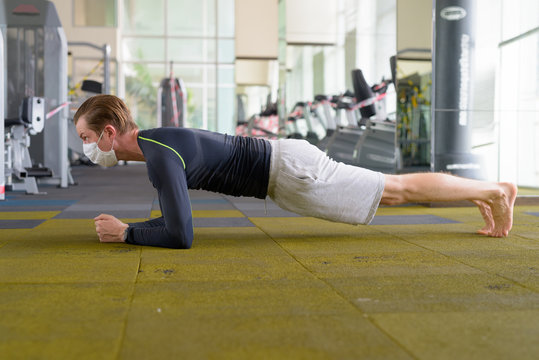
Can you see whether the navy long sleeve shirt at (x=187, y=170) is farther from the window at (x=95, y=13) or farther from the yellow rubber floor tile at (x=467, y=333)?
the window at (x=95, y=13)

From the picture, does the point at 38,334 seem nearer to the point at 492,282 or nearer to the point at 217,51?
the point at 492,282

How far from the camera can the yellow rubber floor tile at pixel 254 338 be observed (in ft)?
4.27

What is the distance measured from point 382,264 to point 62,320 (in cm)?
127

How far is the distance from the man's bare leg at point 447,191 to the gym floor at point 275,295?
0.17 meters

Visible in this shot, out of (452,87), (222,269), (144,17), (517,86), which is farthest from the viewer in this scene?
(144,17)

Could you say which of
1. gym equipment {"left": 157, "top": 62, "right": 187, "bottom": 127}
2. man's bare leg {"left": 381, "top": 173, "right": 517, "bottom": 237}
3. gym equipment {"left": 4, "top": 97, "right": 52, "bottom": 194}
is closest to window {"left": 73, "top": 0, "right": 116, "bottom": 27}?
gym equipment {"left": 157, "top": 62, "right": 187, "bottom": 127}

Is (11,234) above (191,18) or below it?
below

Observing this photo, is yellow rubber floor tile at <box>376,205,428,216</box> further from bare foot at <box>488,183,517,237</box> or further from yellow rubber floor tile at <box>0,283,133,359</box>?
yellow rubber floor tile at <box>0,283,133,359</box>

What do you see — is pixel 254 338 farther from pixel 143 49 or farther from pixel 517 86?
pixel 143 49

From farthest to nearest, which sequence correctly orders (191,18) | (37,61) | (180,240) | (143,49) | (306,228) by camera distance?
(191,18) → (143,49) → (37,61) → (306,228) → (180,240)

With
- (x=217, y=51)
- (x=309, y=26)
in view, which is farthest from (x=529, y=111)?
(x=217, y=51)

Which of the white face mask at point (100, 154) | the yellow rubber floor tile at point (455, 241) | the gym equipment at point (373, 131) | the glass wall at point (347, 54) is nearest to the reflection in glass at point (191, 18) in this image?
the glass wall at point (347, 54)

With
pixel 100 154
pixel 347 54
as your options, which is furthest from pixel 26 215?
pixel 347 54

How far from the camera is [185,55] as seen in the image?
59.2 ft
